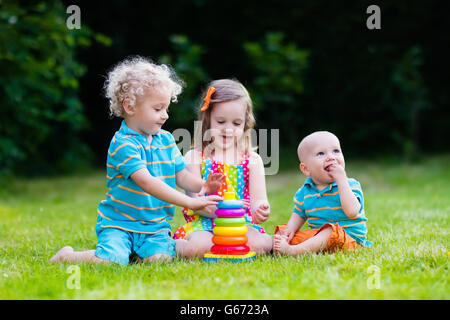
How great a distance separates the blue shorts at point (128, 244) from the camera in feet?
10.8

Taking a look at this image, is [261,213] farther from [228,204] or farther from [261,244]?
[228,204]

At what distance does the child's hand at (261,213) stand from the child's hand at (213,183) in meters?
0.37

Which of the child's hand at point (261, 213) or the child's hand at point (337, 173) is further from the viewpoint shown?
the child's hand at point (261, 213)

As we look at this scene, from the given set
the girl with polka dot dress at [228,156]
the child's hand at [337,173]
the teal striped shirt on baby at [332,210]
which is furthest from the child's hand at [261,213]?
the child's hand at [337,173]

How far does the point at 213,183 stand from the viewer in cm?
340

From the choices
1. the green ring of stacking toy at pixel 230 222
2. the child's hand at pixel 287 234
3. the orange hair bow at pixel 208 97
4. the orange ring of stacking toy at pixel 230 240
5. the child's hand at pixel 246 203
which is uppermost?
the orange hair bow at pixel 208 97

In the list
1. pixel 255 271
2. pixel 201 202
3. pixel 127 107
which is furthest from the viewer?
pixel 127 107

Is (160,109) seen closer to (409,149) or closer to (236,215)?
(236,215)

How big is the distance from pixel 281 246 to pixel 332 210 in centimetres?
44

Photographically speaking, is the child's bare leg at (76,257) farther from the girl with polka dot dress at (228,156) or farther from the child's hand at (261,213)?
the child's hand at (261,213)

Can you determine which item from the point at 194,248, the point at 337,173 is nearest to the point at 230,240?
the point at 194,248

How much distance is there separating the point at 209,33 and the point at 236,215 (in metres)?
11.2

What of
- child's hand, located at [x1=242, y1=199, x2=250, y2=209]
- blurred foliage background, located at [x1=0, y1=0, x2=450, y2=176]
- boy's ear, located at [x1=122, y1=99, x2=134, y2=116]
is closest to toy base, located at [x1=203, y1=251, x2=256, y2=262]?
child's hand, located at [x1=242, y1=199, x2=250, y2=209]

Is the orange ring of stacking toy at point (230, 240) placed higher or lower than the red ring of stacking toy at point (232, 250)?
higher
